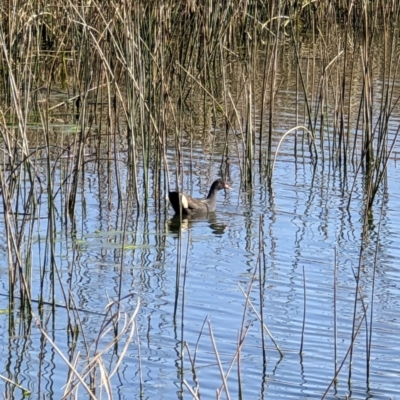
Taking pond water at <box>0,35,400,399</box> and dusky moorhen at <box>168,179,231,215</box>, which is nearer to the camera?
pond water at <box>0,35,400,399</box>

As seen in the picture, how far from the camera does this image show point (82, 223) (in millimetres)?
6801

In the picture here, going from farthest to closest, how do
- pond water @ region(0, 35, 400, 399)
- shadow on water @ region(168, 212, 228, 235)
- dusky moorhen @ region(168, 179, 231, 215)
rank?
shadow on water @ region(168, 212, 228, 235) → dusky moorhen @ region(168, 179, 231, 215) → pond water @ region(0, 35, 400, 399)

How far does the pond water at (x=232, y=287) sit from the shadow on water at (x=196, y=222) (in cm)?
2

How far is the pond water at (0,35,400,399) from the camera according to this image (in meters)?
4.39

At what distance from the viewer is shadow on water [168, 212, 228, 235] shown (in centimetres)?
702

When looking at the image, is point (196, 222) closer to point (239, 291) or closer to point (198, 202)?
point (198, 202)

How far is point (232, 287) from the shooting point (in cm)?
567

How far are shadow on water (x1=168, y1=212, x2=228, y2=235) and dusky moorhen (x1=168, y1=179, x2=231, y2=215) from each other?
0.15 feet

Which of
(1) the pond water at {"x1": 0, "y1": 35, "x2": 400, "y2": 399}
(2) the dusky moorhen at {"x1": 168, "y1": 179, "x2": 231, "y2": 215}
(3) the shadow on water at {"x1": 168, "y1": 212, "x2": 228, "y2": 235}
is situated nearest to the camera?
(1) the pond water at {"x1": 0, "y1": 35, "x2": 400, "y2": 399}

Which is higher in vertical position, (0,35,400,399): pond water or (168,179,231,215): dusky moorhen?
(168,179,231,215): dusky moorhen

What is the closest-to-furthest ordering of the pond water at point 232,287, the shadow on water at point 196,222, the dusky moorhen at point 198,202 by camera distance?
the pond water at point 232,287, the dusky moorhen at point 198,202, the shadow on water at point 196,222

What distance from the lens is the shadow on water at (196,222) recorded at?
7016 millimetres

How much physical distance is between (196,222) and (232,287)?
1.70 m

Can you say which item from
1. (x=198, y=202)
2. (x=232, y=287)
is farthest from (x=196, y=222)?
(x=232, y=287)
